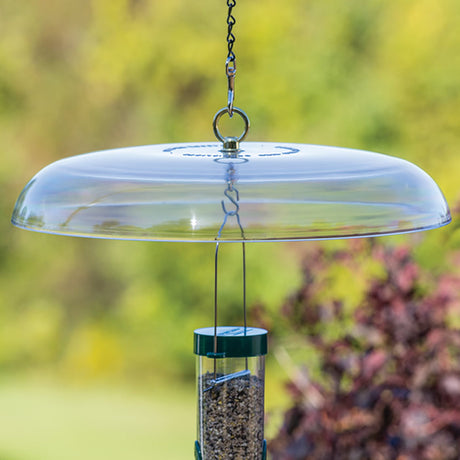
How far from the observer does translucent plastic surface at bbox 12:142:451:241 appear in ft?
2.75

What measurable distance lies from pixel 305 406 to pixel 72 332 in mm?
4470

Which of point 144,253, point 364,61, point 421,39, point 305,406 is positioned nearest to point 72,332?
point 144,253

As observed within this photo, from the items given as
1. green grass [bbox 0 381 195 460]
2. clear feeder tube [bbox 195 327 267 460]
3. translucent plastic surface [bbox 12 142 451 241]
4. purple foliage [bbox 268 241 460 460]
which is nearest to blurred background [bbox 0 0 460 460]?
green grass [bbox 0 381 195 460]

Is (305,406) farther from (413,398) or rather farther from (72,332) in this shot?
(72,332)

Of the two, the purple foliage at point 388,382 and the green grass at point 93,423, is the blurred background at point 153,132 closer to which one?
the green grass at point 93,423

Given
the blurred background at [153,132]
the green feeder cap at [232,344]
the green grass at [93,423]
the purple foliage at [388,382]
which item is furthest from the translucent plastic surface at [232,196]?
the green grass at [93,423]

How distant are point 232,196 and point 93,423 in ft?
17.2

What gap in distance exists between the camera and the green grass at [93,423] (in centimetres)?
527

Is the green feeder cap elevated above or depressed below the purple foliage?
above

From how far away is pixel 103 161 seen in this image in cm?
100

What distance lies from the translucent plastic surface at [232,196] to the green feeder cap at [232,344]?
35 cm

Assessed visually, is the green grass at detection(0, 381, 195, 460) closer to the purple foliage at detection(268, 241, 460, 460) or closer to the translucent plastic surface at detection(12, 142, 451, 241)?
the purple foliage at detection(268, 241, 460, 460)

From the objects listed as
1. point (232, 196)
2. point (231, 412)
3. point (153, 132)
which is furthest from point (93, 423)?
point (232, 196)

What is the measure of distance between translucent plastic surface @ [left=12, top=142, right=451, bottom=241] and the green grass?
4508mm
